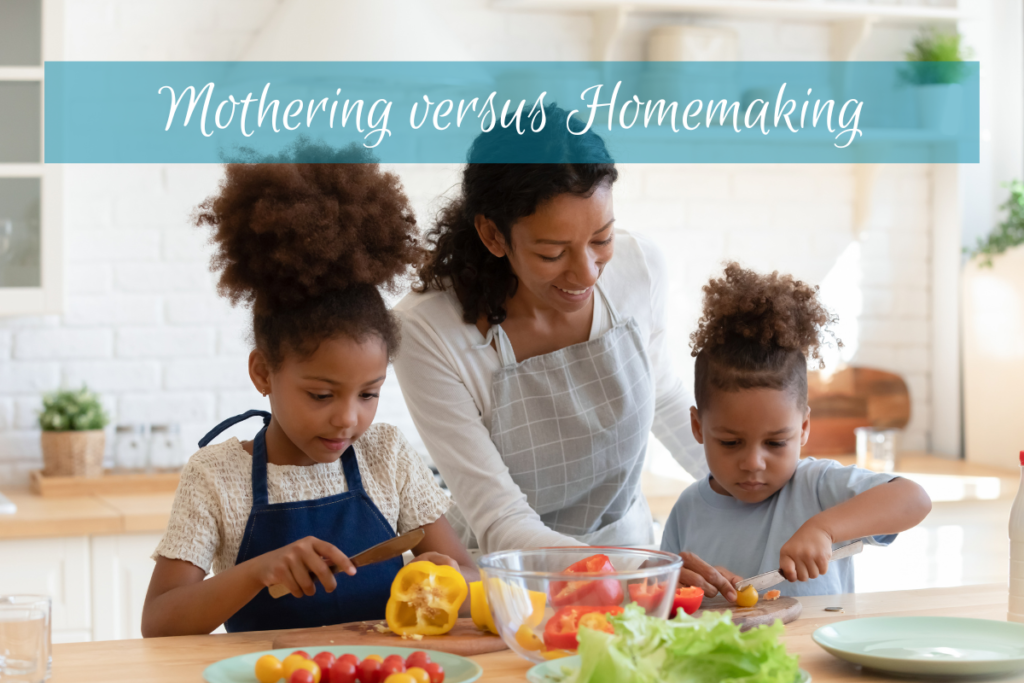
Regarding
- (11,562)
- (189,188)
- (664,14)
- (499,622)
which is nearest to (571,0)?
(664,14)

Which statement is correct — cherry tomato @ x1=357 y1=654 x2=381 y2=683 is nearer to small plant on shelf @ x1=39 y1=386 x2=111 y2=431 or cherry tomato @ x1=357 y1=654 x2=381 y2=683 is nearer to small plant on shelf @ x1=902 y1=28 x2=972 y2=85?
small plant on shelf @ x1=39 y1=386 x2=111 y2=431

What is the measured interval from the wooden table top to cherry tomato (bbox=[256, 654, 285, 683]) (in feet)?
0.33

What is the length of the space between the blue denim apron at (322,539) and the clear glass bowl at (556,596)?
0.39 m

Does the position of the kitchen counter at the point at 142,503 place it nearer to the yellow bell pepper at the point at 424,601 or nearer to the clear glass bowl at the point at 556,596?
the yellow bell pepper at the point at 424,601

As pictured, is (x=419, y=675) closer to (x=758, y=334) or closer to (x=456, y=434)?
(x=456, y=434)

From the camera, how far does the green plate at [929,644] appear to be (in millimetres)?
931

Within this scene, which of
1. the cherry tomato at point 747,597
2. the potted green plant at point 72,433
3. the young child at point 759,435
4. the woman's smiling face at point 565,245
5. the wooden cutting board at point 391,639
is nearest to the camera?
the wooden cutting board at point 391,639

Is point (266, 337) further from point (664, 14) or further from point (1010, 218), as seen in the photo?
point (1010, 218)

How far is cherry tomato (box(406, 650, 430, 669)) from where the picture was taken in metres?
0.91

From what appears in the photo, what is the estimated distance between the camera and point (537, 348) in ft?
5.19

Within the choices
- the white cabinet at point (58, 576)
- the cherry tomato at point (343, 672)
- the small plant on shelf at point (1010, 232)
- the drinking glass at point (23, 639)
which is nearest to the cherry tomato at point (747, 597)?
the cherry tomato at point (343, 672)

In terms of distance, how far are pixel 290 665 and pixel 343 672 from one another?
1.8 inches

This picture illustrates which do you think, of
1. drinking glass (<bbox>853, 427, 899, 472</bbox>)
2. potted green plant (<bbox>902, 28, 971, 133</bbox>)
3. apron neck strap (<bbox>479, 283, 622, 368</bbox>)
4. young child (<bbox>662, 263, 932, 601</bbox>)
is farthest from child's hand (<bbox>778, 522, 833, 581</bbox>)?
potted green plant (<bbox>902, 28, 971, 133</bbox>)

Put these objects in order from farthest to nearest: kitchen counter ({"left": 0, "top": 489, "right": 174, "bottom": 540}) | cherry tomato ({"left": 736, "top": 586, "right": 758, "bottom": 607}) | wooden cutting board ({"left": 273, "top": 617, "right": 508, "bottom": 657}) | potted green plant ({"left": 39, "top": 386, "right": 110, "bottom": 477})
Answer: potted green plant ({"left": 39, "top": 386, "right": 110, "bottom": 477}) → kitchen counter ({"left": 0, "top": 489, "right": 174, "bottom": 540}) → cherry tomato ({"left": 736, "top": 586, "right": 758, "bottom": 607}) → wooden cutting board ({"left": 273, "top": 617, "right": 508, "bottom": 657})
